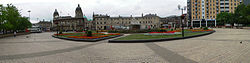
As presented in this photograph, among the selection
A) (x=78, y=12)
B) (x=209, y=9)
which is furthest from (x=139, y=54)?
(x=78, y=12)

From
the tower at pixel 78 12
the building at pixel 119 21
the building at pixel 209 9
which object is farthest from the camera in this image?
the tower at pixel 78 12

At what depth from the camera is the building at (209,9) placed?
247 ft

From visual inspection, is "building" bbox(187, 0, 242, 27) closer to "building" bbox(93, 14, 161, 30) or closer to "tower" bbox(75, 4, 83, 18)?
"building" bbox(93, 14, 161, 30)

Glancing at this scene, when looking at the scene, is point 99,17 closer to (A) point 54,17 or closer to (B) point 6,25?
(A) point 54,17

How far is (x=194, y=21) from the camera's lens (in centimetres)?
7944

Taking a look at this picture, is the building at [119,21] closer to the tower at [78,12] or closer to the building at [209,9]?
the tower at [78,12]

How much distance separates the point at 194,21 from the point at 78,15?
264 ft

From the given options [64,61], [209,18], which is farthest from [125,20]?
[64,61]

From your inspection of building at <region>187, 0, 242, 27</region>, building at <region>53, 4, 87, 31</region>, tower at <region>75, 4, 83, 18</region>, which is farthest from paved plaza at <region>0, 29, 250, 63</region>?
tower at <region>75, 4, 83, 18</region>

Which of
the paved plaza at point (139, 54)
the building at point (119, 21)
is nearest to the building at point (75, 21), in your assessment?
the building at point (119, 21)

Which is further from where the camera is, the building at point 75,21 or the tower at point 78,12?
the building at point 75,21

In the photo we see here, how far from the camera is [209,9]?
7644cm

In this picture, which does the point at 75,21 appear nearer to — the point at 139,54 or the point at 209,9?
the point at 209,9

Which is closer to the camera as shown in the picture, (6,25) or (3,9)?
(6,25)
